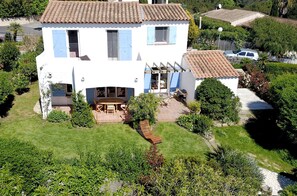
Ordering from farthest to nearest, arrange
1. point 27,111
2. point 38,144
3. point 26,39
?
point 26,39 → point 27,111 → point 38,144

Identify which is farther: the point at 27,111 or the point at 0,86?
the point at 27,111

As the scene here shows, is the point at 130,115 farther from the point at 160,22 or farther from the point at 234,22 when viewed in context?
the point at 234,22

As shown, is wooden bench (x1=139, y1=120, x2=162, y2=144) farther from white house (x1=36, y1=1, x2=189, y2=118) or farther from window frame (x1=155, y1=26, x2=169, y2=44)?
window frame (x1=155, y1=26, x2=169, y2=44)

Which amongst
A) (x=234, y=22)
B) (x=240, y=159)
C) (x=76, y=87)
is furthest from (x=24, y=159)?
(x=234, y=22)

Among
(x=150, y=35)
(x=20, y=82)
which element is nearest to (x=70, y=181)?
(x=150, y=35)

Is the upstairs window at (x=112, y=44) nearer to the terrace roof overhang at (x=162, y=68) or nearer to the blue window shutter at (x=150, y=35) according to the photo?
the terrace roof overhang at (x=162, y=68)

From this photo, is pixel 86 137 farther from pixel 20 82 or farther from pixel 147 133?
pixel 20 82
